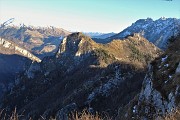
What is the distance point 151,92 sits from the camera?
30.8 m

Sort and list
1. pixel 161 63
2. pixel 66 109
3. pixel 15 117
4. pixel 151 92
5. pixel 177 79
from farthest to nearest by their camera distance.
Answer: pixel 66 109, pixel 161 63, pixel 151 92, pixel 177 79, pixel 15 117

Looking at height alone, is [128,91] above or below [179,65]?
below

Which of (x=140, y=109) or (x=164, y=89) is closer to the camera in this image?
(x=164, y=89)

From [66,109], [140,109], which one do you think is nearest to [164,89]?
[140,109]

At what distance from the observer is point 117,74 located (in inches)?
6811

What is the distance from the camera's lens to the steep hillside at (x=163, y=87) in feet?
81.9

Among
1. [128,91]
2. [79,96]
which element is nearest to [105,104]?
Answer: [128,91]

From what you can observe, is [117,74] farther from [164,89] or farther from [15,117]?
[15,117]

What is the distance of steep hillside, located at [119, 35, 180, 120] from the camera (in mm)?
24953

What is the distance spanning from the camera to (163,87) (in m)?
27.8

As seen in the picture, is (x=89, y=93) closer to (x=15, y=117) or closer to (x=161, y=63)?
(x=161, y=63)

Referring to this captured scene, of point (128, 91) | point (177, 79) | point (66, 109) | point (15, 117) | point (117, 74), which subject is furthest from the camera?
point (117, 74)

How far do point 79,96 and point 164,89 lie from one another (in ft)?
495

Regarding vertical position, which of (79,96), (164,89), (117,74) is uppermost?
(164,89)
